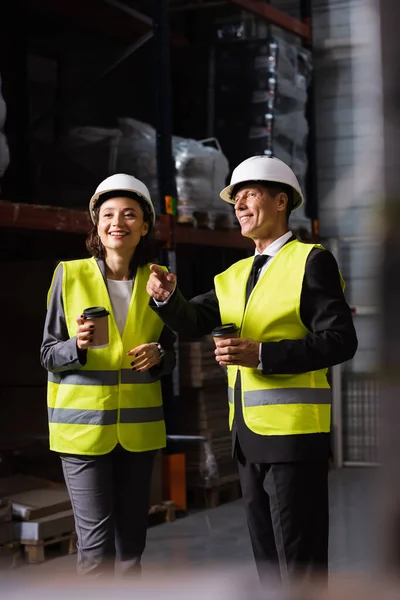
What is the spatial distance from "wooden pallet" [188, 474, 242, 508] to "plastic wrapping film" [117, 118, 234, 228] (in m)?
2.08

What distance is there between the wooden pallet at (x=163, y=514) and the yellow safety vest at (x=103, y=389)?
3186mm

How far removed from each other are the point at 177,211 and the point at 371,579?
638cm

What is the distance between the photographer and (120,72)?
820 cm

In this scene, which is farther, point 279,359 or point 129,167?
point 129,167

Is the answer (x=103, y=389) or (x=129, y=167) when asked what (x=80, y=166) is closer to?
(x=129, y=167)

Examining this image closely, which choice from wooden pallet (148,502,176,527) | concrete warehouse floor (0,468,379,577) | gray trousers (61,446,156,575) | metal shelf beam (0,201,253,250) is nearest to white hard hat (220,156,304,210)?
gray trousers (61,446,156,575)

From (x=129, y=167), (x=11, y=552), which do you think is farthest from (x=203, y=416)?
(x=11, y=552)

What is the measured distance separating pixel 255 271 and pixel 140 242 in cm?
57

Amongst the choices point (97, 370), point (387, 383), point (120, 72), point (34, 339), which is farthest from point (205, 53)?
point (387, 383)

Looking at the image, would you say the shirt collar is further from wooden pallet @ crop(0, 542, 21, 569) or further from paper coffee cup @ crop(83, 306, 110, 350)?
wooden pallet @ crop(0, 542, 21, 569)

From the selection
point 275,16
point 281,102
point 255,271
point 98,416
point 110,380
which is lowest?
point 98,416

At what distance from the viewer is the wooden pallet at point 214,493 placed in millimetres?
7258

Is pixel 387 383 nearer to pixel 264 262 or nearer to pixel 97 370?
pixel 264 262

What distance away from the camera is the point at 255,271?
3.24 metres
